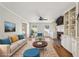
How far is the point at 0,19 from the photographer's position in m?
5.48

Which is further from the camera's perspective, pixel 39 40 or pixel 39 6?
pixel 39 40

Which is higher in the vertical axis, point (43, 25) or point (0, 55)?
point (43, 25)

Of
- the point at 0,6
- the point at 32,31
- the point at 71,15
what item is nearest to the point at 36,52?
the point at 0,6

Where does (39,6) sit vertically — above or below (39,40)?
above

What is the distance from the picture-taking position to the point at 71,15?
620 centimetres

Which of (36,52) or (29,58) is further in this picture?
(36,52)

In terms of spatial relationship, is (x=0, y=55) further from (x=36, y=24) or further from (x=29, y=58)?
(x=36, y=24)

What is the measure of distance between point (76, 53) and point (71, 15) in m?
2.59

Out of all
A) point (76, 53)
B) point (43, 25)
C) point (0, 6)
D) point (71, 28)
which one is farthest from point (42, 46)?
point (43, 25)

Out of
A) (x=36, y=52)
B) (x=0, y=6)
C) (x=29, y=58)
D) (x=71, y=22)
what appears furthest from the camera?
(x=71, y=22)

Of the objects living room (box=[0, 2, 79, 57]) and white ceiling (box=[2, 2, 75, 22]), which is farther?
white ceiling (box=[2, 2, 75, 22])

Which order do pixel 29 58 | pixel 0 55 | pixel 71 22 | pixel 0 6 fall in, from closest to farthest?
pixel 29 58 → pixel 0 55 → pixel 0 6 → pixel 71 22

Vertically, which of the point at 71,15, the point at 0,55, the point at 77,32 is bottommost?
the point at 0,55

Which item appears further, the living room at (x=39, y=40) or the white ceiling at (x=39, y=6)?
the white ceiling at (x=39, y=6)
